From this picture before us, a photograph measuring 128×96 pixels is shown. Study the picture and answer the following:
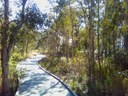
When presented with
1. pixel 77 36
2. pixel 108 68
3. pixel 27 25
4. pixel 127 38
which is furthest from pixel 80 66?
pixel 77 36

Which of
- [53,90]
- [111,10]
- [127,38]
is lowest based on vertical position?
[53,90]

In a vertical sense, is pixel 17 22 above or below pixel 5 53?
above

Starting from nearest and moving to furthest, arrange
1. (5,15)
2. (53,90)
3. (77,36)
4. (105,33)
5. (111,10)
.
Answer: (5,15) → (53,90) → (111,10) → (105,33) → (77,36)

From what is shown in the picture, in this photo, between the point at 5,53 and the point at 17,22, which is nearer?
the point at 17,22

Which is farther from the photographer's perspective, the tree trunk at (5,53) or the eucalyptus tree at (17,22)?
the eucalyptus tree at (17,22)

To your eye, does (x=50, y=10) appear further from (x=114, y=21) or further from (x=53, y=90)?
(x=53, y=90)

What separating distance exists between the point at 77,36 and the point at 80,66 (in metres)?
19.8

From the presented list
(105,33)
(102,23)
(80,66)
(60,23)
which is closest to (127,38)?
(105,33)

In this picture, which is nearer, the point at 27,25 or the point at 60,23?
the point at 27,25

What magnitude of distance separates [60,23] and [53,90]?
19231 millimetres

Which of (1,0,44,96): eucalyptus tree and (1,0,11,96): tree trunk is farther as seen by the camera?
(1,0,44,96): eucalyptus tree

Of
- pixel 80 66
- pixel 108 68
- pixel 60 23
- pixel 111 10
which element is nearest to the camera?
pixel 108 68

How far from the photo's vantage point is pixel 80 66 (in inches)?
784

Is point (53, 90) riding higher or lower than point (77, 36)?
lower
